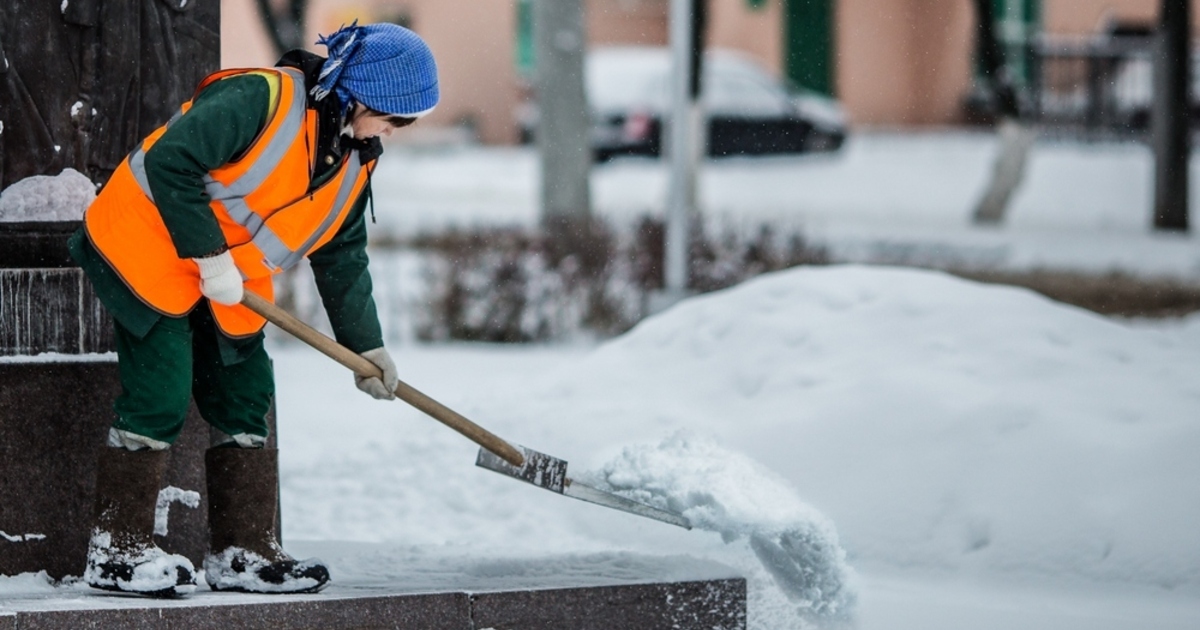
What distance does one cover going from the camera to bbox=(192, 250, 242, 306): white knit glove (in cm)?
326

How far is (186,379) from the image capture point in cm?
339

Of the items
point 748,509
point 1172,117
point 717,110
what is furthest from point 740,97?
point 748,509

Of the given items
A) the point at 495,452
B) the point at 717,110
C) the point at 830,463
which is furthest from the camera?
the point at 717,110

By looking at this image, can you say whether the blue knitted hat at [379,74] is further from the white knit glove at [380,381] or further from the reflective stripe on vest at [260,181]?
the white knit glove at [380,381]

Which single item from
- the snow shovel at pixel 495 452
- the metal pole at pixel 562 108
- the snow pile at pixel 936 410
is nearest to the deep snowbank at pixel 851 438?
the snow pile at pixel 936 410

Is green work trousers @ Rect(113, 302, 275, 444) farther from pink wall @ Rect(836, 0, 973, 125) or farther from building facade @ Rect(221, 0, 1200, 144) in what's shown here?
pink wall @ Rect(836, 0, 973, 125)

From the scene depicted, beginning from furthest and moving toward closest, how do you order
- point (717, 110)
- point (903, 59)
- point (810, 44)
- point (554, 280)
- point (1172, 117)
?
point (903, 59), point (810, 44), point (717, 110), point (1172, 117), point (554, 280)

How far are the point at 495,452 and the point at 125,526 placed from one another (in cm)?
82

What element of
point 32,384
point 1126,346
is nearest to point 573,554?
point 32,384

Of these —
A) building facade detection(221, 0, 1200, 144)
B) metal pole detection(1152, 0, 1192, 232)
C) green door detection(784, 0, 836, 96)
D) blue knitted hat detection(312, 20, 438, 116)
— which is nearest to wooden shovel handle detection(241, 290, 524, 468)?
blue knitted hat detection(312, 20, 438, 116)

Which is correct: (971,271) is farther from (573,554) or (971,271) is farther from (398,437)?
(573,554)

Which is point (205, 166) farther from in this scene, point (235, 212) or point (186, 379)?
point (186, 379)

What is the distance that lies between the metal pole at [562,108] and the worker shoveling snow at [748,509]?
27.3ft

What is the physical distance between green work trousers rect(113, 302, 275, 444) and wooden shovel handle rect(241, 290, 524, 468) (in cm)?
16
